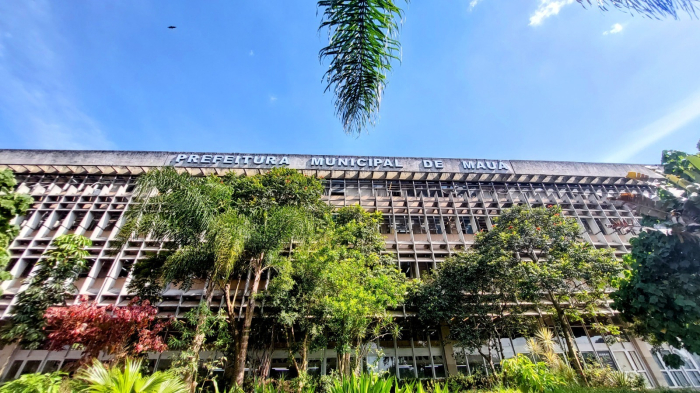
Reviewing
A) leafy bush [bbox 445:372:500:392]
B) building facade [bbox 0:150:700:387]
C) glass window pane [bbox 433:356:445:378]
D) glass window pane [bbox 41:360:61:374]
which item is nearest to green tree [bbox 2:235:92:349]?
building facade [bbox 0:150:700:387]

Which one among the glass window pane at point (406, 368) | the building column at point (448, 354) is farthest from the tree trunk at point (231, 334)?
the building column at point (448, 354)

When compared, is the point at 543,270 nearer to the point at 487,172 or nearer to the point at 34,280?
the point at 487,172

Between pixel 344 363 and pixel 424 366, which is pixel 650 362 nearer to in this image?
pixel 424 366

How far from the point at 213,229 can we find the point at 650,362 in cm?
1932

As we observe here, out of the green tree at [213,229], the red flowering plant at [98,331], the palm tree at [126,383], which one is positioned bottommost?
the palm tree at [126,383]

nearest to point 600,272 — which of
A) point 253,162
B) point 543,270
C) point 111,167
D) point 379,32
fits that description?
point 543,270

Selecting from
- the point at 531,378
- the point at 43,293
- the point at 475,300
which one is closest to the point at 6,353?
the point at 43,293

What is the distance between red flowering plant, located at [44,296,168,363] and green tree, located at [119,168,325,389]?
56.2 inches

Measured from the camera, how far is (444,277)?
37.4 feet

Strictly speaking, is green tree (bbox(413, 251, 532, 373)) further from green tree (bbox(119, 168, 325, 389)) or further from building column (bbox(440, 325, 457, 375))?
green tree (bbox(119, 168, 325, 389))

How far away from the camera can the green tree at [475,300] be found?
1027 centimetres

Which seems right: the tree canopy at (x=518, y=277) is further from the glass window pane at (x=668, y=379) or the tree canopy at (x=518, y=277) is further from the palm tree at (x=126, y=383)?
the palm tree at (x=126, y=383)

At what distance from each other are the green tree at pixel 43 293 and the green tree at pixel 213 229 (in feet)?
6.92

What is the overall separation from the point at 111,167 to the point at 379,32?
1962cm
